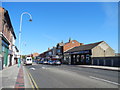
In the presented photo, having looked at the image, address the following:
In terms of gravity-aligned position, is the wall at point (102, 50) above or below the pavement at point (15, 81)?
above

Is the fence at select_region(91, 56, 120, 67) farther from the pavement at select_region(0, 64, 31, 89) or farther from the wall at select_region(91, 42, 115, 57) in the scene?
the pavement at select_region(0, 64, 31, 89)

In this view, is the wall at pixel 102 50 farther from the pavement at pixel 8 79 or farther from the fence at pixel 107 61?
the pavement at pixel 8 79

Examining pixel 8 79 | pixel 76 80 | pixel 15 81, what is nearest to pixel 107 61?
pixel 76 80

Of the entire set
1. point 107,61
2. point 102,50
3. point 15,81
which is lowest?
→ point 107,61

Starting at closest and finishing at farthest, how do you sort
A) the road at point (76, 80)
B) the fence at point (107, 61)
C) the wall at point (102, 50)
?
the road at point (76, 80) → the fence at point (107, 61) → the wall at point (102, 50)

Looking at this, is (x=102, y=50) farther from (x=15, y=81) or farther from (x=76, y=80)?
(x=15, y=81)

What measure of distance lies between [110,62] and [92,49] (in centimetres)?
1095

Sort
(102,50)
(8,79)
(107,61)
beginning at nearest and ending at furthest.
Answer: (8,79) < (107,61) < (102,50)

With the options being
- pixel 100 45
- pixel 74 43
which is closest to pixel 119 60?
pixel 100 45

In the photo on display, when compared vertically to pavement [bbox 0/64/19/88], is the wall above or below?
above

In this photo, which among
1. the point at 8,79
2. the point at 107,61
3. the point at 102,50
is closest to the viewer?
the point at 8,79

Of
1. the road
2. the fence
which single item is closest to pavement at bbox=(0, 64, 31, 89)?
the road

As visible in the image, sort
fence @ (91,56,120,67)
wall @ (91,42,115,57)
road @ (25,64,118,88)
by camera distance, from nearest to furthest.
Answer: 1. road @ (25,64,118,88)
2. fence @ (91,56,120,67)
3. wall @ (91,42,115,57)

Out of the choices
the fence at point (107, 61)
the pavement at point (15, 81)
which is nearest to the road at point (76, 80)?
the pavement at point (15, 81)
